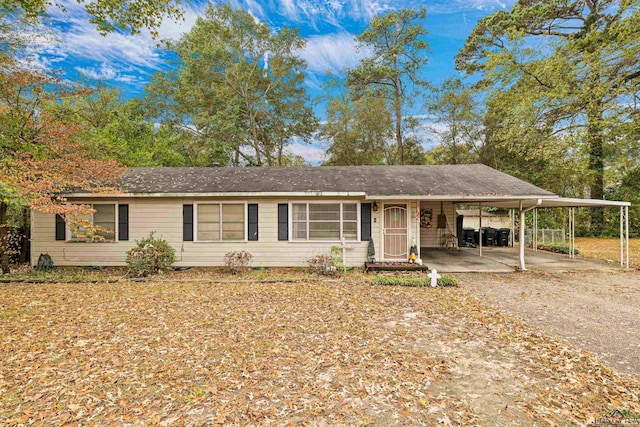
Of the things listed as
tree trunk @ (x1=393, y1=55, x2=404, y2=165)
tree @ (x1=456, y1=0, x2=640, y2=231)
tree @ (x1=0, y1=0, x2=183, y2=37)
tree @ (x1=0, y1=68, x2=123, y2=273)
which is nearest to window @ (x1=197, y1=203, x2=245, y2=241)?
tree @ (x1=0, y1=68, x2=123, y2=273)

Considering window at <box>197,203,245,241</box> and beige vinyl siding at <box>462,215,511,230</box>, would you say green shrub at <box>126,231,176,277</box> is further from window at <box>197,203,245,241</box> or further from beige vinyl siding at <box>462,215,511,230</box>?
beige vinyl siding at <box>462,215,511,230</box>

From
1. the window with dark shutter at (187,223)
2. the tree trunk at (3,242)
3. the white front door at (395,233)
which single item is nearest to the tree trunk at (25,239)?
the tree trunk at (3,242)

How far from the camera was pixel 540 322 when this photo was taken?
5020 mm

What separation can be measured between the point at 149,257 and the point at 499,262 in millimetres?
11311

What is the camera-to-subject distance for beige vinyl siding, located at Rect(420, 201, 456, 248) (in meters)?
14.2

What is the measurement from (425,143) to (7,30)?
23.1m

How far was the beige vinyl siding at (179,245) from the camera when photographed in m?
9.50

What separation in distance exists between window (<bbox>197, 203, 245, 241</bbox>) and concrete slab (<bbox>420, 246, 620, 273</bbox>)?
634 cm

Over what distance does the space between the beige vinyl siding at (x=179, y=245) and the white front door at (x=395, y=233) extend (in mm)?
780

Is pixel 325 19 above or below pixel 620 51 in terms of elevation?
above

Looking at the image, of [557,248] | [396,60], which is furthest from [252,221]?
[396,60]

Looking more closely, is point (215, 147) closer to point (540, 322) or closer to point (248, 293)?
point (248, 293)

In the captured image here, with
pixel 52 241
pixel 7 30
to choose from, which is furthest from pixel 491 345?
pixel 7 30

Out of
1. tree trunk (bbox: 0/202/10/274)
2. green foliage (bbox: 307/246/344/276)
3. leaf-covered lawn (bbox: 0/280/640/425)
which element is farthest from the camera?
green foliage (bbox: 307/246/344/276)
